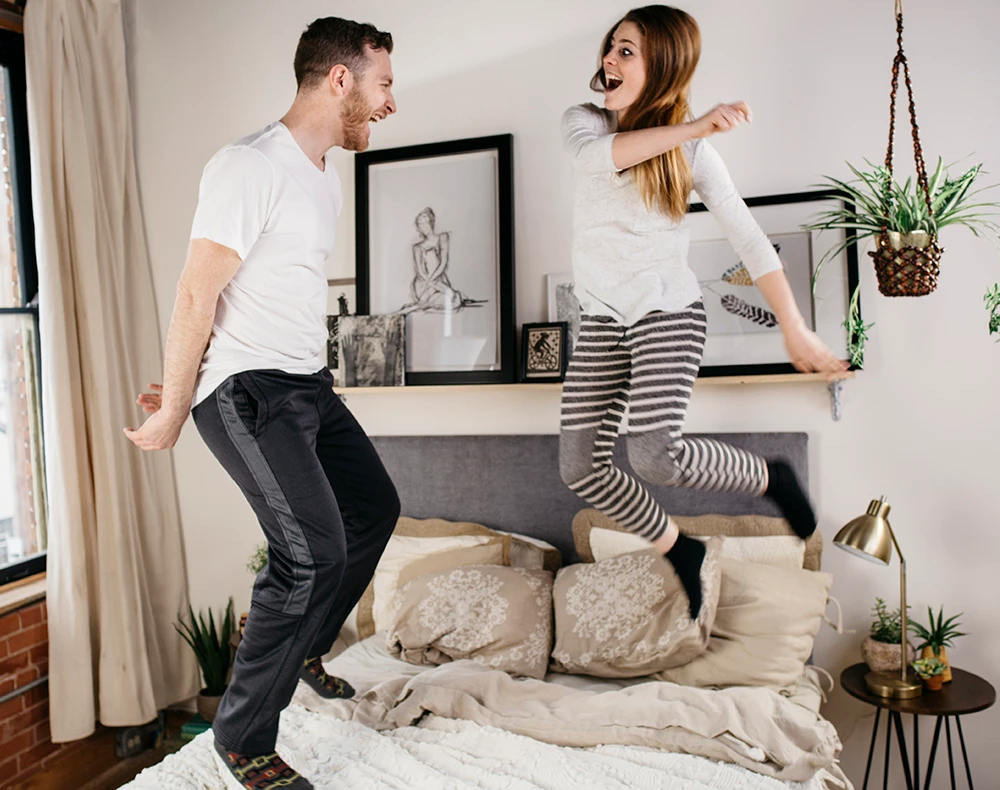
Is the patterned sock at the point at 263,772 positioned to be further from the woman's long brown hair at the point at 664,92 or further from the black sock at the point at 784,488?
the woman's long brown hair at the point at 664,92

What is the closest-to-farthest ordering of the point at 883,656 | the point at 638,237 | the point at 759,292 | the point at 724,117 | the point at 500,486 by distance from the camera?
1. the point at 724,117
2. the point at 638,237
3. the point at 883,656
4. the point at 759,292
5. the point at 500,486

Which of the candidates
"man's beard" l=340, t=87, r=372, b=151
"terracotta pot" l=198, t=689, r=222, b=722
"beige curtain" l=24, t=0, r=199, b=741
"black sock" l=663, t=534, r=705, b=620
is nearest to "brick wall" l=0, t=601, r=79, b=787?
"beige curtain" l=24, t=0, r=199, b=741

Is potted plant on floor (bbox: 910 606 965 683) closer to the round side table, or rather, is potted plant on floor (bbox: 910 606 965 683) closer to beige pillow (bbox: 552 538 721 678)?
the round side table

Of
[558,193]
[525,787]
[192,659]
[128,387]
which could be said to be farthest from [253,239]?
[192,659]

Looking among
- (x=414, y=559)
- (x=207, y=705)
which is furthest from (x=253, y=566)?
(x=414, y=559)

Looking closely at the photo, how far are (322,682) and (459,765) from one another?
1.60 ft

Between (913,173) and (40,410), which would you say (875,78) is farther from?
(40,410)

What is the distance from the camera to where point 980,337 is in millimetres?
2730

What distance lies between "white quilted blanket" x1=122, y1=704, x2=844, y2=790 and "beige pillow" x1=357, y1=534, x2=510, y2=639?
0.77m

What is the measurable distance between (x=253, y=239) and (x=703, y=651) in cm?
167

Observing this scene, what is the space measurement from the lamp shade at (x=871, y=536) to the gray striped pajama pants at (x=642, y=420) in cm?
60

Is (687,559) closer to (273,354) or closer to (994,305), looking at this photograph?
(273,354)

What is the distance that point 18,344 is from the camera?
128 inches

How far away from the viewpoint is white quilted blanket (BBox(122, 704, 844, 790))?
6.26 ft
